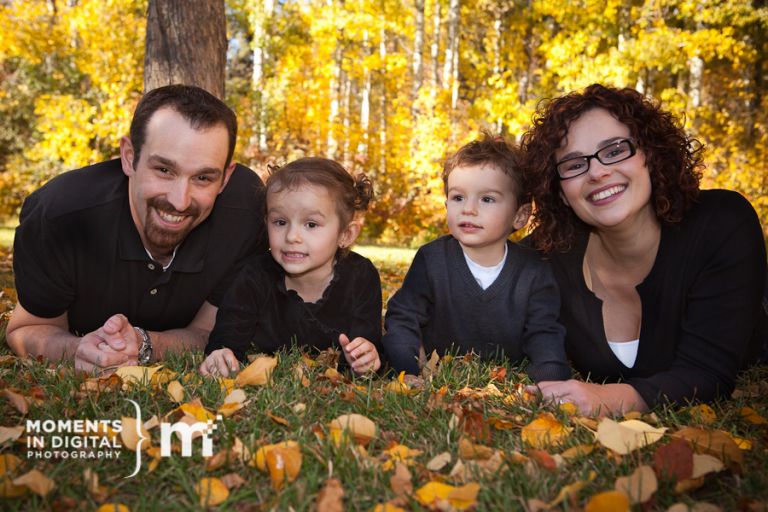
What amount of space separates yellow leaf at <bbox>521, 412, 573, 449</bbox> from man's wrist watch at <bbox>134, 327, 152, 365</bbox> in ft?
6.31

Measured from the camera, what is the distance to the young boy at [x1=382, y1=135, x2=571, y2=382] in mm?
3113

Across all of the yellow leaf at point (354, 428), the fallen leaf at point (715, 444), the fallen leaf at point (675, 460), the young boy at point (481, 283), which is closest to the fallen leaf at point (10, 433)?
the yellow leaf at point (354, 428)

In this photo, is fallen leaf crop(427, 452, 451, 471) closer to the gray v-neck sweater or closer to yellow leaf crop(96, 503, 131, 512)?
yellow leaf crop(96, 503, 131, 512)

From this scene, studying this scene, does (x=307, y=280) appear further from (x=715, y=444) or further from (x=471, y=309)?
(x=715, y=444)

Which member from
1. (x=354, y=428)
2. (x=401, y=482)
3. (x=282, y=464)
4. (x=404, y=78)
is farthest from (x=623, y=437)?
(x=404, y=78)

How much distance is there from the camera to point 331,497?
1.66 metres

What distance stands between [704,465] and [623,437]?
0.84 feet

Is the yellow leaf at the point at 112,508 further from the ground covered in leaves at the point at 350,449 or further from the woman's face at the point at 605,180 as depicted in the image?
the woman's face at the point at 605,180

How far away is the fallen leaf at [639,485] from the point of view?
1.65 m

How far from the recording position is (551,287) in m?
3.17

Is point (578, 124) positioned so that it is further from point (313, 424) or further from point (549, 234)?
point (313, 424)

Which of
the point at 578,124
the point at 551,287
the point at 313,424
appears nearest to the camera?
the point at 313,424

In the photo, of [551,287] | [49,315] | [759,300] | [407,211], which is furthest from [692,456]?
[407,211]

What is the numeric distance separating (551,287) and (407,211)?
10.8 m
